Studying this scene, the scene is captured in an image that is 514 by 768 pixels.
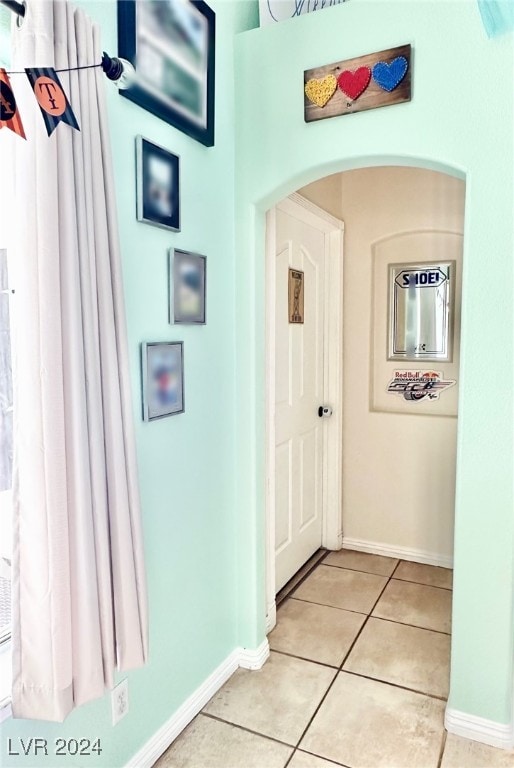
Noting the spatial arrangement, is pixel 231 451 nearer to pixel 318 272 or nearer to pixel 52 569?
pixel 52 569

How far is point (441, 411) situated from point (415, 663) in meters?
1.38

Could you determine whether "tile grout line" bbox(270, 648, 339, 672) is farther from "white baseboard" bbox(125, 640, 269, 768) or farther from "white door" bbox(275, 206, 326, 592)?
"white door" bbox(275, 206, 326, 592)

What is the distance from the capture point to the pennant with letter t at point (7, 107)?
109 cm

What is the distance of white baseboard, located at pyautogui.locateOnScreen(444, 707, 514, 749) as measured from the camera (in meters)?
1.83

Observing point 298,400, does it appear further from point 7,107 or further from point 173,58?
point 7,107

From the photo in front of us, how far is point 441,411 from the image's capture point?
10.3ft

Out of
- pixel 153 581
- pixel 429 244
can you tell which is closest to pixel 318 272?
pixel 429 244

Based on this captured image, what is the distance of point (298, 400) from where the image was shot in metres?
3.02

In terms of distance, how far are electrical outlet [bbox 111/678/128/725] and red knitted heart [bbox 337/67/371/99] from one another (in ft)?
6.79

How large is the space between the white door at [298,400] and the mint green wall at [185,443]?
1.98 feet

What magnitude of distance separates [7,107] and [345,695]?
220 cm

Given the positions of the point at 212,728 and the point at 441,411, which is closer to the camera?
the point at 212,728

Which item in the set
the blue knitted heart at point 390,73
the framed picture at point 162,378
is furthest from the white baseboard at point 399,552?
the blue knitted heart at point 390,73

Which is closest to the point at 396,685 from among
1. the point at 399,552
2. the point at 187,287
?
the point at 399,552
